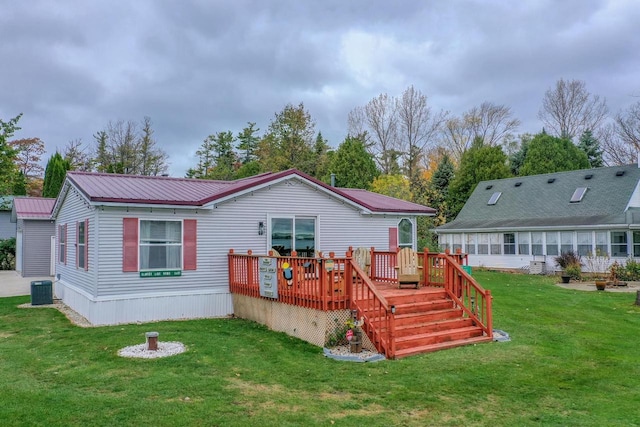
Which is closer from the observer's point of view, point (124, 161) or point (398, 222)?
point (398, 222)

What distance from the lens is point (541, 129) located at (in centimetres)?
3888

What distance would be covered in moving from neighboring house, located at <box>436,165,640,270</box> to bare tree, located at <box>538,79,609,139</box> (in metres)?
13.6

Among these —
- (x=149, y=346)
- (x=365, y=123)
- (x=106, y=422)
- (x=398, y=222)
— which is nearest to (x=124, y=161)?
(x=365, y=123)

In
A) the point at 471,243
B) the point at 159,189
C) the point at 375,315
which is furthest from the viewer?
the point at 471,243

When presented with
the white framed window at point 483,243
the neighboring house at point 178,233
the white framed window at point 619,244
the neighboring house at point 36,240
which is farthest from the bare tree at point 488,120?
the neighboring house at point 36,240

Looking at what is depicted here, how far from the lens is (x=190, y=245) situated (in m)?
11.2

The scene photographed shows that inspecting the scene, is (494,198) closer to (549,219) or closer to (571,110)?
(549,219)

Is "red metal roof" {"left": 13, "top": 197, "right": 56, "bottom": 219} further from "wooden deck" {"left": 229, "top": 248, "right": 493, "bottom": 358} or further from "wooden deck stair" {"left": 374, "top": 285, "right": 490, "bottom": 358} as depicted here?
"wooden deck stair" {"left": 374, "top": 285, "right": 490, "bottom": 358}

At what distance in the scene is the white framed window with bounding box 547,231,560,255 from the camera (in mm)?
22859

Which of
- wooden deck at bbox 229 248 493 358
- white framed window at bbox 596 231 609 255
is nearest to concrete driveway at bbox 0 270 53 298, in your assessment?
wooden deck at bbox 229 248 493 358

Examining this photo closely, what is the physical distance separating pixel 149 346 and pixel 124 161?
113 ft

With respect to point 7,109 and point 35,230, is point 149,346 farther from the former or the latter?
point 7,109

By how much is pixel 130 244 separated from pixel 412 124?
28.4 m

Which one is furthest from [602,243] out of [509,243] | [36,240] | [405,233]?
[36,240]
